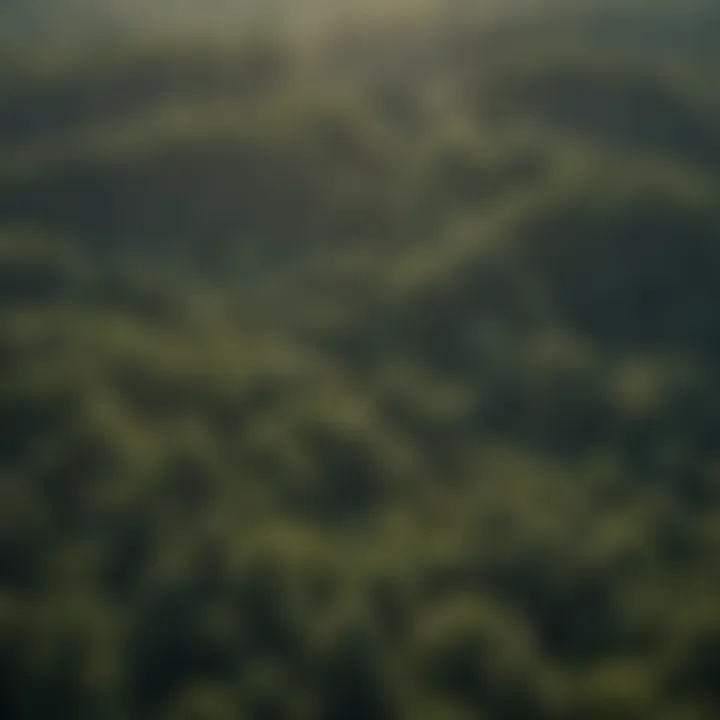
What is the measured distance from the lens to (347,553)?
3.64 m

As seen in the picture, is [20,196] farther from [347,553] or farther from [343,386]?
[347,553]

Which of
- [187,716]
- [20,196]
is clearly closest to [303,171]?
[20,196]

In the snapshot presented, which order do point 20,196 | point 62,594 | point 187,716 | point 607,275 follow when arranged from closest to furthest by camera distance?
point 187,716
point 62,594
point 607,275
point 20,196

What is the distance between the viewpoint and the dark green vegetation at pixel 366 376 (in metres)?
3.37

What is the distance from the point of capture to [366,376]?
171 inches

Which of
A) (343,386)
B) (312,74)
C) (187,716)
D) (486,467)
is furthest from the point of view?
(312,74)

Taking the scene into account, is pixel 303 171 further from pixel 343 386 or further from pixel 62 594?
pixel 62 594

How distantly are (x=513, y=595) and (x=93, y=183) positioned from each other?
2.59 m

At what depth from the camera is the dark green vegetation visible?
3373 mm

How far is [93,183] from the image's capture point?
5191 mm

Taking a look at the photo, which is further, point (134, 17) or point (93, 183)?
point (134, 17)

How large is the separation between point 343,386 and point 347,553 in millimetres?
771

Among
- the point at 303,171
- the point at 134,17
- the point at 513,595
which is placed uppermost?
the point at 134,17

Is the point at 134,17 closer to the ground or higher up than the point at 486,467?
higher up
